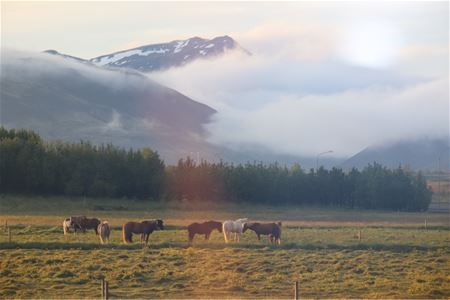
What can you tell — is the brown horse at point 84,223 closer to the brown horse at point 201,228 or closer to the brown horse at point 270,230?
the brown horse at point 201,228

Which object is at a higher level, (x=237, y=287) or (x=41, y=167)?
(x=41, y=167)

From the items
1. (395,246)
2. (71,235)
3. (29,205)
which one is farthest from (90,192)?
(395,246)

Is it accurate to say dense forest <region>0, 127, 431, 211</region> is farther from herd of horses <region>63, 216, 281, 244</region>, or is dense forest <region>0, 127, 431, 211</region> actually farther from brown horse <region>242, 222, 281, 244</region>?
brown horse <region>242, 222, 281, 244</region>

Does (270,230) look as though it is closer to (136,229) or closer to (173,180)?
(136,229)

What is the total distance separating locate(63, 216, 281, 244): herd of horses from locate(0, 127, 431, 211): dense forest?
160 ft

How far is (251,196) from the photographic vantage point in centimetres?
11875

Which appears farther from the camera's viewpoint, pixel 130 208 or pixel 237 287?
pixel 130 208

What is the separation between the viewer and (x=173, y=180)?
112812mm

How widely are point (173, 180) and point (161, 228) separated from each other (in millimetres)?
60811

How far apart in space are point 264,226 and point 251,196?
223ft

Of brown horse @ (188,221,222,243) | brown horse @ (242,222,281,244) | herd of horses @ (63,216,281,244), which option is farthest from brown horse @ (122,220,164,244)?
brown horse @ (242,222,281,244)

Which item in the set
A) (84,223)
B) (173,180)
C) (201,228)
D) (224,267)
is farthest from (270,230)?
(173,180)

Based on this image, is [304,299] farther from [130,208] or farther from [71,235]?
[130,208]

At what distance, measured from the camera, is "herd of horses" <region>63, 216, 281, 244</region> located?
47.6 m
